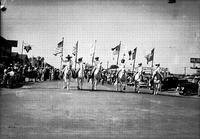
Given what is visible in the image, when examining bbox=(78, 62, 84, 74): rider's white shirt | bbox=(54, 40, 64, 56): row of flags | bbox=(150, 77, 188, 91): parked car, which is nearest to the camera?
bbox=(78, 62, 84, 74): rider's white shirt

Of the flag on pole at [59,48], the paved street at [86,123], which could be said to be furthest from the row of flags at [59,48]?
the paved street at [86,123]

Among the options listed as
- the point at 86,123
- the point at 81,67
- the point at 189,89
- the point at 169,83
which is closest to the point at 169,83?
the point at 169,83

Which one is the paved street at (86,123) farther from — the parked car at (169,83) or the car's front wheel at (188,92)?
the parked car at (169,83)

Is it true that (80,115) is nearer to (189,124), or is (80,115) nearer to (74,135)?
(74,135)

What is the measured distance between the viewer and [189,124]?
7.43m

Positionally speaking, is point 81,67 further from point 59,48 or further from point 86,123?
point 59,48

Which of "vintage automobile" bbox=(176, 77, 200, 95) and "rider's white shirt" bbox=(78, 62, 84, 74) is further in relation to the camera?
"vintage automobile" bbox=(176, 77, 200, 95)

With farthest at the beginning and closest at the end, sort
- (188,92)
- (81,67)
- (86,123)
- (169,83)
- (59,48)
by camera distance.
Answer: (169,83) → (59,48) → (188,92) → (81,67) → (86,123)

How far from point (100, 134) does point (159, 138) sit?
1351 millimetres

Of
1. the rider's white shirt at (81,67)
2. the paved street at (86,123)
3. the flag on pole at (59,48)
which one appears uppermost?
the flag on pole at (59,48)

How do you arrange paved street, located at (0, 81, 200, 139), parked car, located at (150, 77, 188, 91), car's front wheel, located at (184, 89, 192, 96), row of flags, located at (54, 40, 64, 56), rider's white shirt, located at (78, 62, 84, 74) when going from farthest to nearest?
parked car, located at (150, 77, 188, 91) < row of flags, located at (54, 40, 64, 56) < car's front wheel, located at (184, 89, 192, 96) < rider's white shirt, located at (78, 62, 84, 74) < paved street, located at (0, 81, 200, 139)

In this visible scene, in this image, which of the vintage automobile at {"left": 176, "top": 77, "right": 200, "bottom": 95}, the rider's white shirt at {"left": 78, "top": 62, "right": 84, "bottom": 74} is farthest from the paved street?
the vintage automobile at {"left": 176, "top": 77, "right": 200, "bottom": 95}

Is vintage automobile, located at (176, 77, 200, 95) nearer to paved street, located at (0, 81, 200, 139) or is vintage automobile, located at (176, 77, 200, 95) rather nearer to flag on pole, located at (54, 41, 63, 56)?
flag on pole, located at (54, 41, 63, 56)

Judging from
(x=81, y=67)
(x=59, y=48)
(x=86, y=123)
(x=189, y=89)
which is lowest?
(x=189, y=89)
